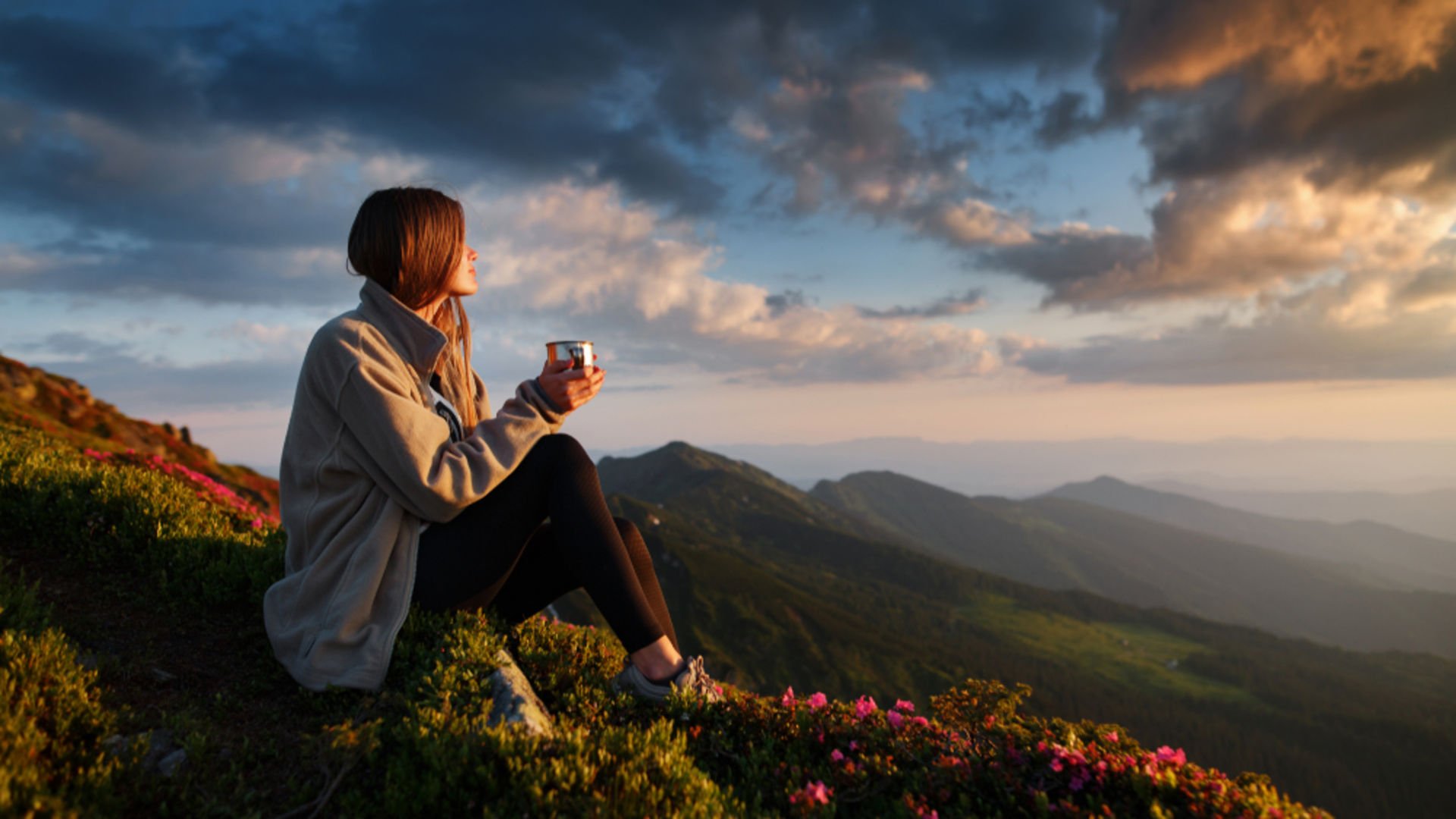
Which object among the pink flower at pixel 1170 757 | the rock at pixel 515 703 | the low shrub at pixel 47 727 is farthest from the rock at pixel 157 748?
the pink flower at pixel 1170 757

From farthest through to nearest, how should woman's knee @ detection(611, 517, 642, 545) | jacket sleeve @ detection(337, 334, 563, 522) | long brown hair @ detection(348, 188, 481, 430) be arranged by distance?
woman's knee @ detection(611, 517, 642, 545)
long brown hair @ detection(348, 188, 481, 430)
jacket sleeve @ detection(337, 334, 563, 522)

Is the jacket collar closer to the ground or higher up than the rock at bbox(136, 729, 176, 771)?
higher up

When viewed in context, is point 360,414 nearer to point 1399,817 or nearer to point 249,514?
point 249,514

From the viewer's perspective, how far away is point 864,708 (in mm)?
5812

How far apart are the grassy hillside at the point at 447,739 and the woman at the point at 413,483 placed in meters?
0.44

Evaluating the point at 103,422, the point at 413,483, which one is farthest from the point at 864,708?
the point at 103,422

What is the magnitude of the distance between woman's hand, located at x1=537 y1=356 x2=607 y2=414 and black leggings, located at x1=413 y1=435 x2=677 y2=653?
330 mm

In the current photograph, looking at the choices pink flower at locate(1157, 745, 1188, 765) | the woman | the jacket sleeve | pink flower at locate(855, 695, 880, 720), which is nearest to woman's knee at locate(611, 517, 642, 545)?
the woman

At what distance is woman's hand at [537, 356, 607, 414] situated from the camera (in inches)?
218

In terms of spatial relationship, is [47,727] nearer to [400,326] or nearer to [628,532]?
[400,326]

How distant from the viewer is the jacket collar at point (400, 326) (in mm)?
5059

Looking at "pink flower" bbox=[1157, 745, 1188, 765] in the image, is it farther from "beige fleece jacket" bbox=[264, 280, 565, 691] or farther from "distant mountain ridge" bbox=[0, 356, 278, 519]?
"distant mountain ridge" bbox=[0, 356, 278, 519]

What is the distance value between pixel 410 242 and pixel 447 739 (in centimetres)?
326

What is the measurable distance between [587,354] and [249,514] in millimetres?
7940
